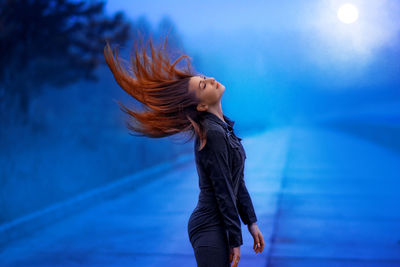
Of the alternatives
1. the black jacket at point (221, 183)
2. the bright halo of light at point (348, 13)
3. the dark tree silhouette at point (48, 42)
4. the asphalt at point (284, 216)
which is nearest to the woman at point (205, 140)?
the black jacket at point (221, 183)

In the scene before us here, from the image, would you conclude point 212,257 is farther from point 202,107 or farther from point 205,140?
point 202,107

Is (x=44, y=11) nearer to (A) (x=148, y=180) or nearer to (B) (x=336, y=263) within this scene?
(A) (x=148, y=180)

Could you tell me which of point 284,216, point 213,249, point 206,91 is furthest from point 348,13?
point 213,249

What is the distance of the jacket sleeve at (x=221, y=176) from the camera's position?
1.54m

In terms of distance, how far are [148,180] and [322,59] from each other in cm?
348

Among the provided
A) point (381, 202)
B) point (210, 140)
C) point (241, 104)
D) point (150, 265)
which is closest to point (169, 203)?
point (241, 104)

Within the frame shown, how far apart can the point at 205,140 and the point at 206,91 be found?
8.8 inches

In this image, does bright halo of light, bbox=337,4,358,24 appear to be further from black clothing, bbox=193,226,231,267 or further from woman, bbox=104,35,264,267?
black clothing, bbox=193,226,231,267

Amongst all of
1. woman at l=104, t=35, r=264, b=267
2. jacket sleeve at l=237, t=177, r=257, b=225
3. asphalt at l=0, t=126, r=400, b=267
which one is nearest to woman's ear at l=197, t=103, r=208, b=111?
woman at l=104, t=35, r=264, b=267

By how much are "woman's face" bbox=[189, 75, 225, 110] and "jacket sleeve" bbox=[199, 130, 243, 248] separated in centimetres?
16

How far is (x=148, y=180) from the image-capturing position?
6.87 metres

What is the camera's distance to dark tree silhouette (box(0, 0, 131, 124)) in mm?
5141

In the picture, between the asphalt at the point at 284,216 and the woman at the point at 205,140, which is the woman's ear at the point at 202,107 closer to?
the woman at the point at 205,140

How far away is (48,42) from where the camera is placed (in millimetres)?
5426
